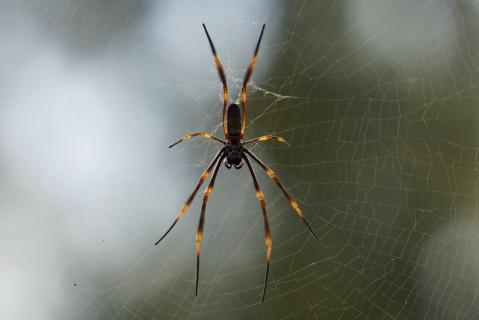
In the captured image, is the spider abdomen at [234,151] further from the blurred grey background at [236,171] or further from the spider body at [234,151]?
the blurred grey background at [236,171]

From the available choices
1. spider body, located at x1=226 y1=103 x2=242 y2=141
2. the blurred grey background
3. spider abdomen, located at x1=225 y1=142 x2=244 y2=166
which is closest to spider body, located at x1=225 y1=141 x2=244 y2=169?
spider abdomen, located at x1=225 y1=142 x2=244 y2=166

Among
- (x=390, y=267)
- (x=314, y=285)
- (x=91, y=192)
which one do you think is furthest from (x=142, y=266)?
(x=390, y=267)

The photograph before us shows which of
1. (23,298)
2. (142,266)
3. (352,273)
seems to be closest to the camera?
(23,298)

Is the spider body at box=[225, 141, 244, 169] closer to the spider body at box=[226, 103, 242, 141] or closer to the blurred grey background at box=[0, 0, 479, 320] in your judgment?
the spider body at box=[226, 103, 242, 141]

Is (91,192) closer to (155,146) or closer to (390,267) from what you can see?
(155,146)

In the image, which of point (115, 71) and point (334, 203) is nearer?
point (115, 71)

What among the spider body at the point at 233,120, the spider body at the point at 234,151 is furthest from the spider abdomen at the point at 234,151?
the spider body at the point at 233,120

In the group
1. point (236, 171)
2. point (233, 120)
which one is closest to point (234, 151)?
point (233, 120)

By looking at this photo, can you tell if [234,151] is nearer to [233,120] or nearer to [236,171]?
[233,120]

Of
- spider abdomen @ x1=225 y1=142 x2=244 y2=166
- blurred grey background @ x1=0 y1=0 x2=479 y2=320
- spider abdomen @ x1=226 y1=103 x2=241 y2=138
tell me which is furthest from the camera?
blurred grey background @ x1=0 y1=0 x2=479 y2=320
